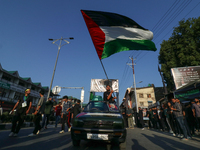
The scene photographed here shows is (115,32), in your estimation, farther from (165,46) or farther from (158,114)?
(165,46)

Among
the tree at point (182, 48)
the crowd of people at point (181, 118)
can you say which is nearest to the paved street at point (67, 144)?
the crowd of people at point (181, 118)

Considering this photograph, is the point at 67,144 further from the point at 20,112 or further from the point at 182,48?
the point at 182,48

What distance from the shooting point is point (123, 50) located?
17.7 feet

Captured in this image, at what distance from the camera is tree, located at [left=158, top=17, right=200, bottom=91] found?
1823 cm

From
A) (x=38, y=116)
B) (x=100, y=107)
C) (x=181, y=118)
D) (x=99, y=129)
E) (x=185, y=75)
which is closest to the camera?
(x=99, y=129)

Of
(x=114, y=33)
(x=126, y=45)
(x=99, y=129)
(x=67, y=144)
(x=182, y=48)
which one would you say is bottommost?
(x=67, y=144)

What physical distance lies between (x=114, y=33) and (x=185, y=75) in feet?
45.6

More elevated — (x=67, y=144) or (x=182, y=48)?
(x=182, y=48)

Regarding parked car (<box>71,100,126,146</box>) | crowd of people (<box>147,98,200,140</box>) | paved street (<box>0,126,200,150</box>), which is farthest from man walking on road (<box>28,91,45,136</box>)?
crowd of people (<box>147,98,200,140</box>)

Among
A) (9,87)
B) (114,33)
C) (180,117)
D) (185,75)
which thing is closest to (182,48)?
(185,75)

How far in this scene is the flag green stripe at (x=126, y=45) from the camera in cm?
536

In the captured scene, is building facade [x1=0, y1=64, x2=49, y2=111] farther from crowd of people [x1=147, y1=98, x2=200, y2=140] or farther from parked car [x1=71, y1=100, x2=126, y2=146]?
crowd of people [x1=147, y1=98, x2=200, y2=140]

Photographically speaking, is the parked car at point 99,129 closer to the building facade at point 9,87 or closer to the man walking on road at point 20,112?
the man walking on road at point 20,112

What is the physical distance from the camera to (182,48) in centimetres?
1945
